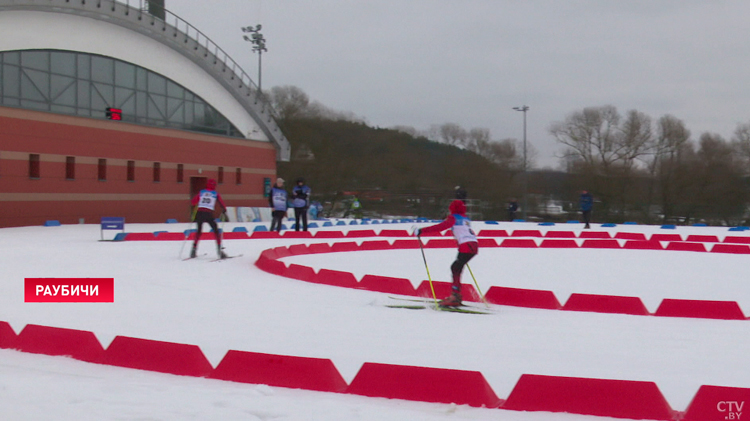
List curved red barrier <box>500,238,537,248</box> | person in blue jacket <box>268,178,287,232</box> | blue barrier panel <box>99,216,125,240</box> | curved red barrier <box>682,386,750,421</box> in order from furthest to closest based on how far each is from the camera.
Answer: person in blue jacket <box>268,178,287,232</box>, curved red barrier <box>500,238,537,248</box>, blue barrier panel <box>99,216,125,240</box>, curved red barrier <box>682,386,750,421</box>

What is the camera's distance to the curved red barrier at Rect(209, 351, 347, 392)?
16.3 ft

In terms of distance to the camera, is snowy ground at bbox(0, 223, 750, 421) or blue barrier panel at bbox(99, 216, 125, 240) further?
blue barrier panel at bbox(99, 216, 125, 240)

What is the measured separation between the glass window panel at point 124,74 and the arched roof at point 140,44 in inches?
12.6

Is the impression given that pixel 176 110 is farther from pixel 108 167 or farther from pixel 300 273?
pixel 300 273

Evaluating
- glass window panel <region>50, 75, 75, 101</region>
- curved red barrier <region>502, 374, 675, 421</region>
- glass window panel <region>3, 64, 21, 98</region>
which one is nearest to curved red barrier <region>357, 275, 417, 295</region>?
curved red barrier <region>502, 374, 675, 421</region>

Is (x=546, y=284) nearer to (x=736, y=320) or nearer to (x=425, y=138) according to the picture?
(x=736, y=320)

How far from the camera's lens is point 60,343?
596cm

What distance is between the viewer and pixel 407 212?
4569cm

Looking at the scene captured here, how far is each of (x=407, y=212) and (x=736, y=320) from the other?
37950 mm

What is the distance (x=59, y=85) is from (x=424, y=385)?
1079 inches

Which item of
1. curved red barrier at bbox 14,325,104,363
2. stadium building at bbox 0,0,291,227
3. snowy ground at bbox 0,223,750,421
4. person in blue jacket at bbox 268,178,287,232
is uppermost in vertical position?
stadium building at bbox 0,0,291,227

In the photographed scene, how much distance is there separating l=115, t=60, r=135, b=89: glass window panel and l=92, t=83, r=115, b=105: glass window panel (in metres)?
0.47

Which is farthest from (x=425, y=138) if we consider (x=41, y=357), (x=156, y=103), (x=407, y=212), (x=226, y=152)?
(x=41, y=357)

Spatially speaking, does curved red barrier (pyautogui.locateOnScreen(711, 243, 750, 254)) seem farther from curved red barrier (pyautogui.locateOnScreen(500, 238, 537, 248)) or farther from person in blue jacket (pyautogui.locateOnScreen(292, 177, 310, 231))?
person in blue jacket (pyautogui.locateOnScreen(292, 177, 310, 231))
